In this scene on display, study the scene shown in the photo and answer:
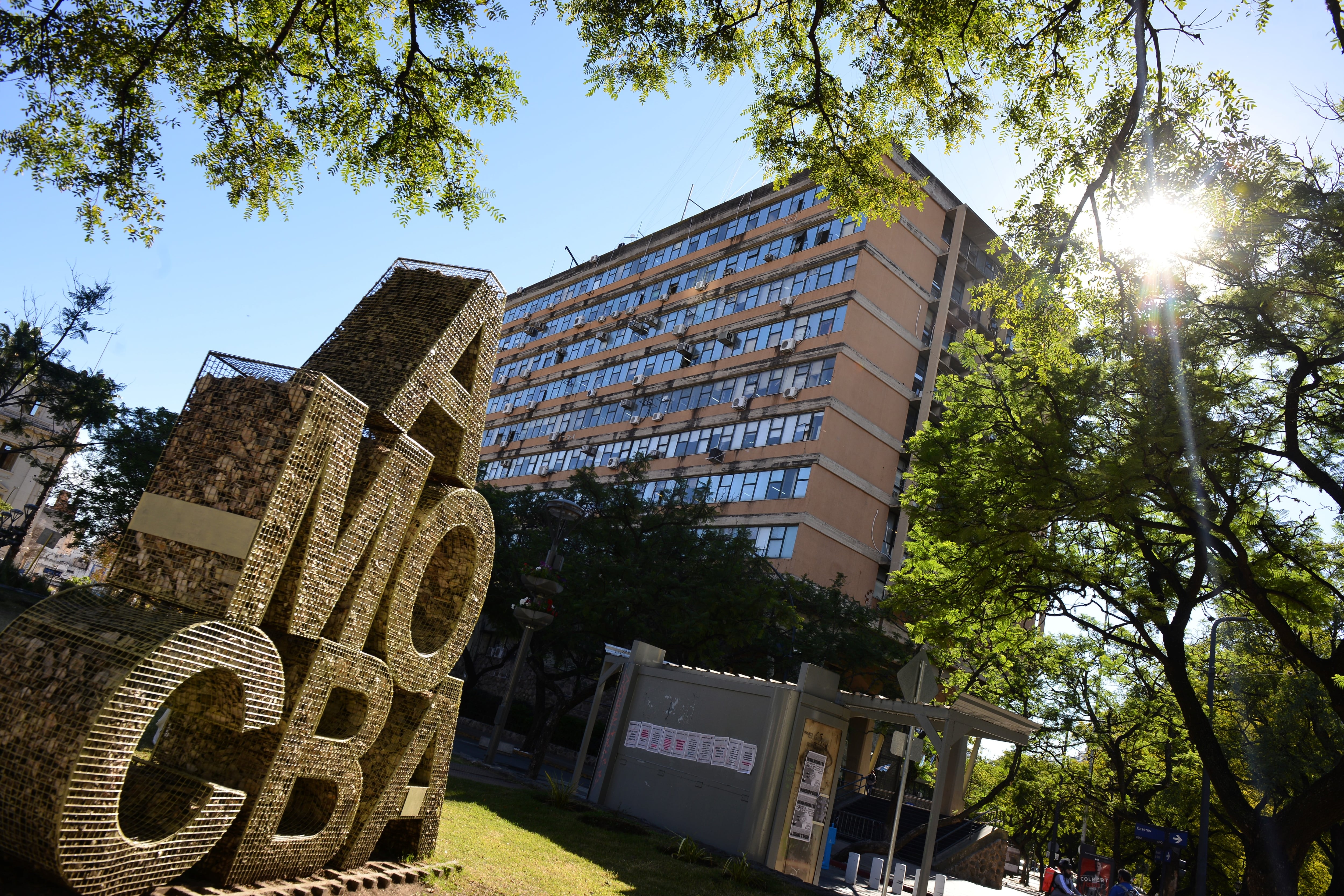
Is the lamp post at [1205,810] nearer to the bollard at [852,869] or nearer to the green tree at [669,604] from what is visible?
the green tree at [669,604]

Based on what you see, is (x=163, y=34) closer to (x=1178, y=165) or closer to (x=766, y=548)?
(x=1178, y=165)

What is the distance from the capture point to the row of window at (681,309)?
38281 millimetres

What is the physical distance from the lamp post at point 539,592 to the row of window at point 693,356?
44.3 ft

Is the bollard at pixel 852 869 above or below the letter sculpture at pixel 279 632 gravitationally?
below

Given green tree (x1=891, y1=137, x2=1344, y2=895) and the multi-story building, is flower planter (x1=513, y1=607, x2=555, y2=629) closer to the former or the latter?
green tree (x1=891, y1=137, x2=1344, y2=895)

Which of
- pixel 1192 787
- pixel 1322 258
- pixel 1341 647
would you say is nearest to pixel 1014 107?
pixel 1322 258

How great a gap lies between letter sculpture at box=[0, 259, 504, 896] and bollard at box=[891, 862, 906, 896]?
34.5 feet

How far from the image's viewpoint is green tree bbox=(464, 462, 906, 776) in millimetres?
22594

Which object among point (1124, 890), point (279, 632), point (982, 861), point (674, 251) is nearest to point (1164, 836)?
point (1124, 890)

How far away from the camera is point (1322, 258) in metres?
10.6

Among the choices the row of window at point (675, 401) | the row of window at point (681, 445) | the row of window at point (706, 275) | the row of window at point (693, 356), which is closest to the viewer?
the row of window at point (681, 445)

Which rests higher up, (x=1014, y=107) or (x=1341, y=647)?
(x=1014, y=107)

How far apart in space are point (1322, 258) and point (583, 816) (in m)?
12.8

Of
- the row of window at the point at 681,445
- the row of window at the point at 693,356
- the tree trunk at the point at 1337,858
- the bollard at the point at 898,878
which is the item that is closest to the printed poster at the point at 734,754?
the bollard at the point at 898,878
